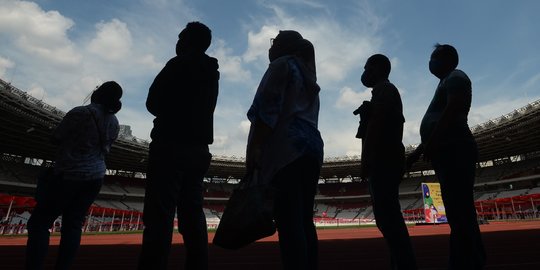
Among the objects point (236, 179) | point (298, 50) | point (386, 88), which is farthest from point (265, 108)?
point (236, 179)

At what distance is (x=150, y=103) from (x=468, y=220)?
2442 millimetres

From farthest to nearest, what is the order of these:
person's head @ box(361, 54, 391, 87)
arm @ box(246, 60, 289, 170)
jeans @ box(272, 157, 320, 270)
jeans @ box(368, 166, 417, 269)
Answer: person's head @ box(361, 54, 391, 87)
jeans @ box(368, 166, 417, 269)
arm @ box(246, 60, 289, 170)
jeans @ box(272, 157, 320, 270)

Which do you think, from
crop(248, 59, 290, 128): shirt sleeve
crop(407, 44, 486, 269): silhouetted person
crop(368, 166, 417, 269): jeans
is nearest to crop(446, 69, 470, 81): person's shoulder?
crop(407, 44, 486, 269): silhouetted person

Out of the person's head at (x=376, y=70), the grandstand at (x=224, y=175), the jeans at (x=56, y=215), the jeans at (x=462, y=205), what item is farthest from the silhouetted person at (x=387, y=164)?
the grandstand at (x=224, y=175)

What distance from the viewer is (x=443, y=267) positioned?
3457 millimetres

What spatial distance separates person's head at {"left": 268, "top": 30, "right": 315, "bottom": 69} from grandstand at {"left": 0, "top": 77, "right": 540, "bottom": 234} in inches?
747

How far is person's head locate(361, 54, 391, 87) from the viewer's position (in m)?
2.76

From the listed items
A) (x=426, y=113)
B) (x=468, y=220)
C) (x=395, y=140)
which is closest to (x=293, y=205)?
(x=395, y=140)

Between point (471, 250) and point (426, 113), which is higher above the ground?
point (426, 113)

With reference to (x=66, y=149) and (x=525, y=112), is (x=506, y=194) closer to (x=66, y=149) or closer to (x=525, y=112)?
(x=525, y=112)

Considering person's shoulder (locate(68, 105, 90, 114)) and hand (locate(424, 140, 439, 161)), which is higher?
person's shoulder (locate(68, 105, 90, 114))

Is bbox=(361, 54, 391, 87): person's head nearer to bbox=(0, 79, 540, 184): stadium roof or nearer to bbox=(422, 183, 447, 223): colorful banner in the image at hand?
bbox=(422, 183, 447, 223): colorful banner

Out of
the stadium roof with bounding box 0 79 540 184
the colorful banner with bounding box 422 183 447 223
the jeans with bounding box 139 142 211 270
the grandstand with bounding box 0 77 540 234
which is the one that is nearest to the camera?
the jeans with bounding box 139 142 211 270

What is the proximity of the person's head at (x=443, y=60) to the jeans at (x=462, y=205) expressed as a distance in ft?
2.46
